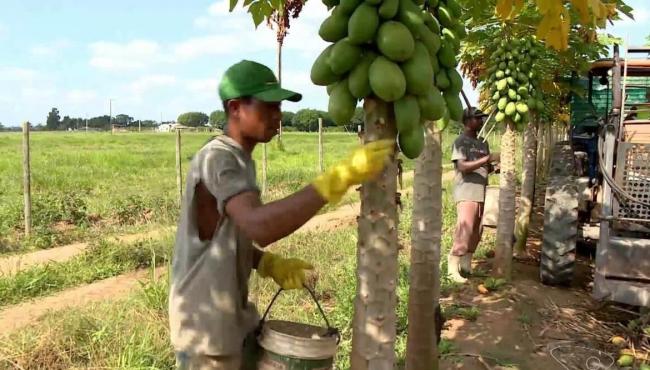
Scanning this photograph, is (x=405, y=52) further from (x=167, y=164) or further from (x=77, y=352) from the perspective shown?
(x=167, y=164)

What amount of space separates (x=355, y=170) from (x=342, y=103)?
0.84ft

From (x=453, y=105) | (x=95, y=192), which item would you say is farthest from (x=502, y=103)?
(x=95, y=192)

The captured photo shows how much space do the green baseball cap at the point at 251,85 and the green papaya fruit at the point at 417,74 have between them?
1.77ft

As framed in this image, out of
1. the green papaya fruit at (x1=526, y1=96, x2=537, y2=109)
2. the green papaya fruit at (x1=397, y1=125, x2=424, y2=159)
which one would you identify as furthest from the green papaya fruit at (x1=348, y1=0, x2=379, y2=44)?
the green papaya fruit at (x1=526, y1=96, x2=537, y2=109)

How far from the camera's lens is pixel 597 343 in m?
4.55

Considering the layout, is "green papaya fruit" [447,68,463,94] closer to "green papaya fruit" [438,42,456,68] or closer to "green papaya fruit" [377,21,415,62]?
"green papaya fruit" [438,42,456,68]

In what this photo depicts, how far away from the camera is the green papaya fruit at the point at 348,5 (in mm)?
1782

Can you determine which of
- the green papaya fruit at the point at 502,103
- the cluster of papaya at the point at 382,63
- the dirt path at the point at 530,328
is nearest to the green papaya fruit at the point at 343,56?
the cluster of papaya at the point at 382,63

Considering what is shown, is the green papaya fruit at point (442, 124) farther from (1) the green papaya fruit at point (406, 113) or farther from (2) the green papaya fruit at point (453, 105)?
(1) the green papaya fruit at point (406, 113)

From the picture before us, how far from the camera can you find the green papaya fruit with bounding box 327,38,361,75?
5.79 ft

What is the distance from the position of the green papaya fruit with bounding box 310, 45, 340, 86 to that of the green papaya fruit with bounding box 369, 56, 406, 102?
19cm

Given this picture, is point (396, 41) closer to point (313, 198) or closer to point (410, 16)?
point (410, 16)

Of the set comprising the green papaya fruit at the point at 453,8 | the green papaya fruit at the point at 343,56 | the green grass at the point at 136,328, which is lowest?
the green grass at the point at 136,328

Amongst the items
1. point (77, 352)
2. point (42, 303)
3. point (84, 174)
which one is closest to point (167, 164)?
point (84, 174)
